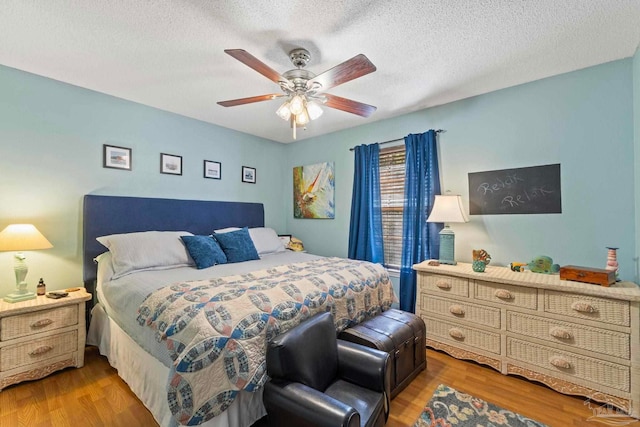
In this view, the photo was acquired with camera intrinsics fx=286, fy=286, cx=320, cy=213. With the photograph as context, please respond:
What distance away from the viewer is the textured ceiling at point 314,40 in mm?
1729

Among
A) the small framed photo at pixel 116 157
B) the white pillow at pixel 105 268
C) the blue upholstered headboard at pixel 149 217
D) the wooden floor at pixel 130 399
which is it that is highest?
the small framed photo at pixel 116 157

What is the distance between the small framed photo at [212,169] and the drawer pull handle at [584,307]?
3921 millimetres

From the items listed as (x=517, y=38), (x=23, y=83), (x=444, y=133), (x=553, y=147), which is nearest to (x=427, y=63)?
(x=517, y=38)

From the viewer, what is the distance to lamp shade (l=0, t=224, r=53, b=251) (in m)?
2.21

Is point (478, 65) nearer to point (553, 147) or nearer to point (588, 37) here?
point (588, 37)

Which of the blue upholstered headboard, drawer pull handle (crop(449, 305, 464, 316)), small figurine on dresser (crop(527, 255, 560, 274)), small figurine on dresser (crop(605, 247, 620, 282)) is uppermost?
the blue upholstered headboard

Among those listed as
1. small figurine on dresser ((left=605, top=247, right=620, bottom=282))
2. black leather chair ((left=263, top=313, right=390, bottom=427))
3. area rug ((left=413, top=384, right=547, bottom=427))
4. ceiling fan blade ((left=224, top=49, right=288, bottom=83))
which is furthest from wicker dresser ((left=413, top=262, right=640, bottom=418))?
ceiling fan blade ((left=224, top=49, right=288, bottom=83))

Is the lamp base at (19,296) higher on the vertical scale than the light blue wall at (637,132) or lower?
lower

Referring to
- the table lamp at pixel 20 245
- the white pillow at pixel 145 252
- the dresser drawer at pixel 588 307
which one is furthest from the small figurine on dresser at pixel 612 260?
the table lamp at pixel 20 245

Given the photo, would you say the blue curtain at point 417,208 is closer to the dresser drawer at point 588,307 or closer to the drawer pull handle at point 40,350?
the dresser drawer at point 588,307

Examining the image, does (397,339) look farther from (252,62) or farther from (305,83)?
(252,62)

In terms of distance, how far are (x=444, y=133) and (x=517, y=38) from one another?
1.24 m

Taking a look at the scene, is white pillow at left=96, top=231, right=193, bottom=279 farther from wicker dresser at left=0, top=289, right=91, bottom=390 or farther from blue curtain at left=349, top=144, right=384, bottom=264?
blue curtain at left=349, top=144, right=384, bottom=264

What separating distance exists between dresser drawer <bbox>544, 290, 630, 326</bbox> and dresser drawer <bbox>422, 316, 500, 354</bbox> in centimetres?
50
